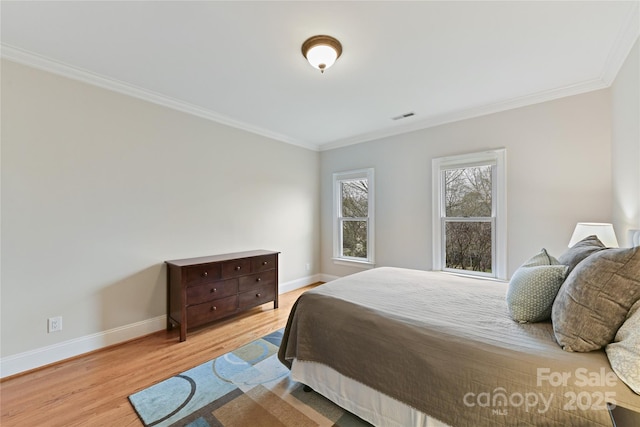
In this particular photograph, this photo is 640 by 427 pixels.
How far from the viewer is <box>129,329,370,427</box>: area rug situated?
161cm

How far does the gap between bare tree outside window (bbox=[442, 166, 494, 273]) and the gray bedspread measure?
4.70 feet

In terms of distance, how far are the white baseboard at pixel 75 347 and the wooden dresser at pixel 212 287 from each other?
0.22 meters

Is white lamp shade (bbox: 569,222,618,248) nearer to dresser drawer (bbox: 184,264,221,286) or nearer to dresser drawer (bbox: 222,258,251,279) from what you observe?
dresser drawer (bbox: 222,258,251,279)

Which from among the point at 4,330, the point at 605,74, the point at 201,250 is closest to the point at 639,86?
the point at 605,74

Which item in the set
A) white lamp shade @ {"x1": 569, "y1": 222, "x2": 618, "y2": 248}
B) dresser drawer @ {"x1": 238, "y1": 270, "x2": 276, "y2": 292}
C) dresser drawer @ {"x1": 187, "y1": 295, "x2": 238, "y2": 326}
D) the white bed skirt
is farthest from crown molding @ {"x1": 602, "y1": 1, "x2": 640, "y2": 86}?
dresser drawer @ {"x1": 187, "y1": 295, "x2": 238, "y2": 326}

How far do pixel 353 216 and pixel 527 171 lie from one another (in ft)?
8.20

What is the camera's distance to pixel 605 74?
2.40 meters

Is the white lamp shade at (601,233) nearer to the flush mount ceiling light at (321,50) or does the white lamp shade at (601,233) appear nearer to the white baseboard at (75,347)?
the flush mount ceiling light at (321,50)

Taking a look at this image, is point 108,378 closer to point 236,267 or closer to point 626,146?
point 236,267

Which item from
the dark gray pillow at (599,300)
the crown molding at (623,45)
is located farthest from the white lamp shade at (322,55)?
the dark gray pillow at (599,300)

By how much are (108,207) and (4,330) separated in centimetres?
120

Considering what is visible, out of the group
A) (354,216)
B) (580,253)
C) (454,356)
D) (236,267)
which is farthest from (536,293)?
(354,216)

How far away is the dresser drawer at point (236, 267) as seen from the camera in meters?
3.05

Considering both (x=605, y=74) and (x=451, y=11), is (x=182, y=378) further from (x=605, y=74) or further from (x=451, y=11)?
(x=605, y=74)
